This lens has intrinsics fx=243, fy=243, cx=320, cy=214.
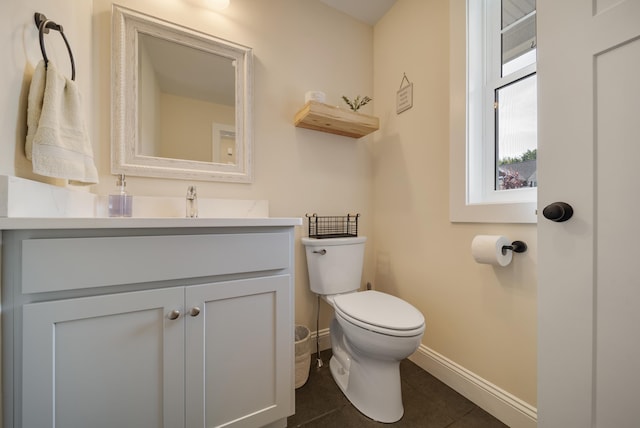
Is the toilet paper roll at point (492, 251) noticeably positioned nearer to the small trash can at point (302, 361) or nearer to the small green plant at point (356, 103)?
the small trash can at point (302, 361)

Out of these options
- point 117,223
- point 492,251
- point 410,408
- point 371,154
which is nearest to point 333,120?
point 371,154

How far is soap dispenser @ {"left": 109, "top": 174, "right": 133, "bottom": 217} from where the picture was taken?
104 centimetres

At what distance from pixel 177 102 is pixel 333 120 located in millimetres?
835

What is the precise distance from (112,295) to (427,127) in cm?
158

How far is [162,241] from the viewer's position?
2.41ft

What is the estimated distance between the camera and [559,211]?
588 mm

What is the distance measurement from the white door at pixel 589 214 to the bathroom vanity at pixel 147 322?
789mm

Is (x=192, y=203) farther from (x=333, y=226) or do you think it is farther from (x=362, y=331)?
(x=362, y=331)

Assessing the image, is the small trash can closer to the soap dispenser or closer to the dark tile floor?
the dark tile floor

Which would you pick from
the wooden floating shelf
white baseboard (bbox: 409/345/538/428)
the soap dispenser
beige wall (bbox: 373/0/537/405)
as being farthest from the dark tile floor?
the wooden floating shelf

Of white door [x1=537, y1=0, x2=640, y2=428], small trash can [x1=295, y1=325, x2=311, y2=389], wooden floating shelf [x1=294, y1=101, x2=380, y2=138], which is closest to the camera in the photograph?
white door [x1=537, y1=0, x2=640, y2=428]

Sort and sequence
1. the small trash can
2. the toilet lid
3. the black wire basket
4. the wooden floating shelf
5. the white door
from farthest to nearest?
the black wire basket → the wooden floating shelf → the small trash can → the toilet lid → the white door

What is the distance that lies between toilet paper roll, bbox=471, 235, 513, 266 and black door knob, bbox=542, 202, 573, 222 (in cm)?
42

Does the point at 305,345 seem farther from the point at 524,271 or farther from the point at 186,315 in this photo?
the point at 524,271
